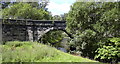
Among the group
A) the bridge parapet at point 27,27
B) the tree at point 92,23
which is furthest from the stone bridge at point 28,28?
the tree at point 92,23

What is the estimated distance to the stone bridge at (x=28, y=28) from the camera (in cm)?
1341

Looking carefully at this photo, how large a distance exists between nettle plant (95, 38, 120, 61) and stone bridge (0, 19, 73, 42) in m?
4.64

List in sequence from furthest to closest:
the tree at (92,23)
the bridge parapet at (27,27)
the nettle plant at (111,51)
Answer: the bridge parapet at (27,27) → the nettle plant at (111,51) → the tree at (92,23)

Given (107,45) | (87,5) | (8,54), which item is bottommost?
(107,45)

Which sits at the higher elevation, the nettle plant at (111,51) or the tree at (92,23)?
the tree at (92,23)

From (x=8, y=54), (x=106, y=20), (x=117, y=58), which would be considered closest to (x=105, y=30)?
(x=106, y=20)

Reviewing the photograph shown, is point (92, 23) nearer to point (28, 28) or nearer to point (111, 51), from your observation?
point (111, 51)

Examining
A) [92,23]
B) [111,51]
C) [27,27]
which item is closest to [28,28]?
[27,27]

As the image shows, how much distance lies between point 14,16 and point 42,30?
6.94 metres

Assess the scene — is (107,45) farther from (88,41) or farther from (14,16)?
(14,16)

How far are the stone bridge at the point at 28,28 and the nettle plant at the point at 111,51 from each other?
464 centimetres

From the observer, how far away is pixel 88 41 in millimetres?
10102

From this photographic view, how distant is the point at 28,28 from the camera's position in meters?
13.8

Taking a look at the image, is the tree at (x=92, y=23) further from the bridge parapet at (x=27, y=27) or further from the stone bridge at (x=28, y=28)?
the bridge parapet at (x=27, y=27)
